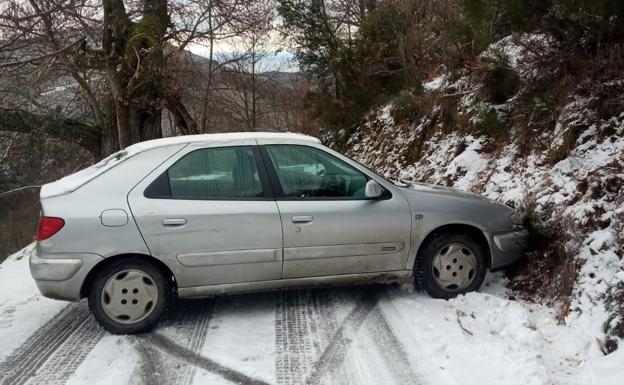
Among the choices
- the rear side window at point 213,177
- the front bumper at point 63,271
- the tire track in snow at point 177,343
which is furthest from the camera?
the rear side window at point 213,177

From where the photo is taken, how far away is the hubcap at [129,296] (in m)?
4.58

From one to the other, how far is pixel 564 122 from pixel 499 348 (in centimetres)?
338

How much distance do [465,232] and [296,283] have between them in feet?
5.47

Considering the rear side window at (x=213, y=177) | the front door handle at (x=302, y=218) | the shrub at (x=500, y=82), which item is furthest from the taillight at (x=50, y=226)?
the shrub at (x=500, y=82)

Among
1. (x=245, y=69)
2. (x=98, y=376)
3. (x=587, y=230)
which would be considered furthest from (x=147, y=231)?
(x=245, y=69)

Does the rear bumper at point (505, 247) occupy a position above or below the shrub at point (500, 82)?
below

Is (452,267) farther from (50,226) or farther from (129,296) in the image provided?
(50,226)

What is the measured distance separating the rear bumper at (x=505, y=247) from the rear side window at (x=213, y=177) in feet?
7.27

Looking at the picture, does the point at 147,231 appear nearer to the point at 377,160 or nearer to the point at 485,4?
the point at 485,4

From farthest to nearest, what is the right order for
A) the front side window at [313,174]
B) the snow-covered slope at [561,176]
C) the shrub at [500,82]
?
the shrub at [500,82] → the front side window at [313,174] → the snow-covered slope at [561,176]

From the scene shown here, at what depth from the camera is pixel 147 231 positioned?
4543 millimetres

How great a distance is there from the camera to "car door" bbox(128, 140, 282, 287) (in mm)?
4605

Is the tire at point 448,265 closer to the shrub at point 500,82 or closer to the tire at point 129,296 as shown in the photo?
the tire at point 129,296

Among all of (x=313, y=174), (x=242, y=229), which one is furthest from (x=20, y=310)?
(x=313, y=174)
